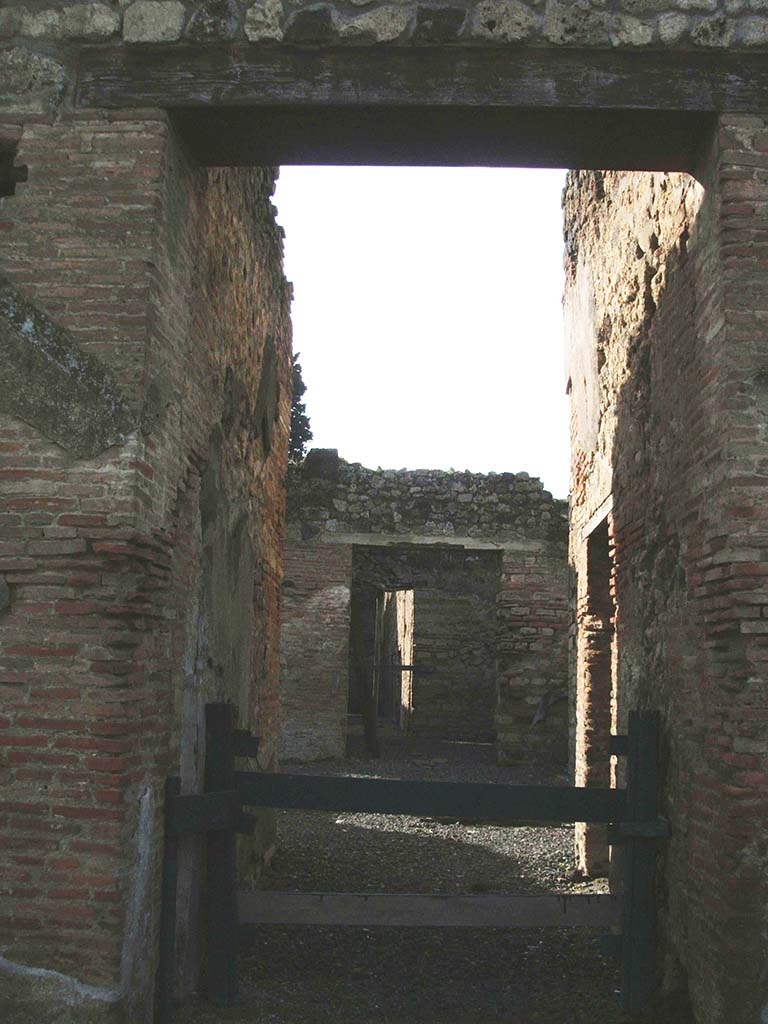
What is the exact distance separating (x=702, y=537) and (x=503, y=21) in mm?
2340

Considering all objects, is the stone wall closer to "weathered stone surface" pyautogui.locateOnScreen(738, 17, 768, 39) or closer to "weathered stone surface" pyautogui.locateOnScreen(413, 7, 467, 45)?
"weathered stone surface" pyautogui.locateOnScreen(413, 7, 467, 45)

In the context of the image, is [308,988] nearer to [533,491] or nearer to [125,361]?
[125,361]

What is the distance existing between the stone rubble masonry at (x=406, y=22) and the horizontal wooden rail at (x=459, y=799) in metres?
3.38

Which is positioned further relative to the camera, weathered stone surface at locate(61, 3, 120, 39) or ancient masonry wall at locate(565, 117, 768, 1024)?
weathered stone surface at locate(61, 3, 120, 39)

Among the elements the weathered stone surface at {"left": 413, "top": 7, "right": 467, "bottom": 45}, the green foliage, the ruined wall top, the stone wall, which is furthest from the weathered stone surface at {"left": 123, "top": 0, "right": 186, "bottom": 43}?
the green foliage

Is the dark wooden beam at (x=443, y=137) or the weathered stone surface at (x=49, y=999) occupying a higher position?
the dark wooden beam at (x=443, y=137)

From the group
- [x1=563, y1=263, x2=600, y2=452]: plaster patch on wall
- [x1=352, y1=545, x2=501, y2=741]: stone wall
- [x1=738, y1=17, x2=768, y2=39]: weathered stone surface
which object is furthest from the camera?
[x1=352, y1=545, x2=501, y2=741]: stone wall

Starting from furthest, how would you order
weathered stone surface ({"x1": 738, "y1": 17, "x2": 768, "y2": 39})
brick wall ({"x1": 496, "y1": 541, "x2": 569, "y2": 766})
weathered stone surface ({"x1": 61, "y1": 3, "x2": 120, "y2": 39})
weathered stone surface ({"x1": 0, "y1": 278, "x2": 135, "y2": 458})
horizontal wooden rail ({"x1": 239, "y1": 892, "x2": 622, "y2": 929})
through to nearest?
brick wall ({"x1": 496, "y1": 541, "x2": 569, "y2": 766})
horizontal wooden rail ({"x1": 239, "y1": 892, "x2": 622, "y2": 929})
weathered stone surface ({"x1": 61, "y1": 3, "x2": 120, "y2": 39})
weathered stone surface ({"x1": 738, "y1": 17, "x2": 768, "y2": 39})
weathered stone surface ({"x1": 0, "y1": 278, "x2": 135, "y2": 458})

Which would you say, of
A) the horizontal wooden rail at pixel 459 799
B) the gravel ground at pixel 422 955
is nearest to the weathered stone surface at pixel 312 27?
the horizontal wooden rail at pixel 459 799

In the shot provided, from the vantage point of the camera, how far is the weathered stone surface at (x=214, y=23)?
13.4 ft

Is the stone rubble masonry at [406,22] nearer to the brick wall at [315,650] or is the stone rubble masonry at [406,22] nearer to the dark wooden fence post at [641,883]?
the dark wooden fence post at [641,883]

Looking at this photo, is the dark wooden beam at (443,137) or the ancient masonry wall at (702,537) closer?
the ancient masonry wall at (702,537)

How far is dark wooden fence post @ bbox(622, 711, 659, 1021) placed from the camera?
4.56 m

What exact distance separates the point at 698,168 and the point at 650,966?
12.2ft
